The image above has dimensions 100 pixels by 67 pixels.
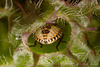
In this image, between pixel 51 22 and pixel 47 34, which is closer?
pixel 51 22

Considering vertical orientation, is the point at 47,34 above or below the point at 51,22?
below

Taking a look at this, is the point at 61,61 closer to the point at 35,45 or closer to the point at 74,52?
the point at 74,52

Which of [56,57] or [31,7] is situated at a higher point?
[31,7]

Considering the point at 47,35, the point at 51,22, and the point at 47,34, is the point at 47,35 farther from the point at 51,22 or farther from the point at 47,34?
the point at 51,22

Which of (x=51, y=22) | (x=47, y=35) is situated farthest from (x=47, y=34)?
(x=51, y=22)

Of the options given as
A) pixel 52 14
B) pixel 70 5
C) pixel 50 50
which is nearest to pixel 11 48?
pixel 50 50

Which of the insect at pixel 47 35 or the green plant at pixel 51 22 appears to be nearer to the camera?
the green plant at pixel 51 22

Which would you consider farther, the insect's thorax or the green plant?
the insect's thorax
